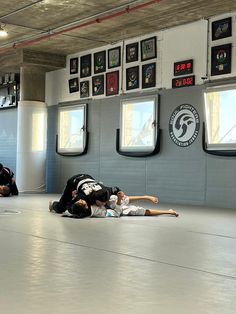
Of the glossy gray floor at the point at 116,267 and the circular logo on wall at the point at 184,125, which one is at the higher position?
the circular logo on wall at the point at 184,125

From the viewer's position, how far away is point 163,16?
35.9 feet

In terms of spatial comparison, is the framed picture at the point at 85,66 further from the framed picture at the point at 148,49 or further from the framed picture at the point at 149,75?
the framed picture at the point at 149,75

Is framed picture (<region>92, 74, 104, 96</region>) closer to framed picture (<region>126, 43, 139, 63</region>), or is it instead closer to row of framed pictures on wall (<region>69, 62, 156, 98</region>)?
row of framed pictures on wall (<region>69, 62, 156, 98</region>)

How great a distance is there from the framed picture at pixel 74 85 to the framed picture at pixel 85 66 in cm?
29

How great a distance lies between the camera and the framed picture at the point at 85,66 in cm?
1406

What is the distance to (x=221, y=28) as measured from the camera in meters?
10.6

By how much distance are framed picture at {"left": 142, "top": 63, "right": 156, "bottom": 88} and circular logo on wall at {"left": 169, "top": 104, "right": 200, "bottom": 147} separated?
1034 millimetres

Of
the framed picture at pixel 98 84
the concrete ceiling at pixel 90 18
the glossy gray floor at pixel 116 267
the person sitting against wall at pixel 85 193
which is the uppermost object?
the concrete ceiling at pixel 90 18

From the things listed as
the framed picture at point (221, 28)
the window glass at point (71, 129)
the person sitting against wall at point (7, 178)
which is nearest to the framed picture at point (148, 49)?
the framed picture at point (221, 28)

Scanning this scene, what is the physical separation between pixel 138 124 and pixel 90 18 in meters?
2.92

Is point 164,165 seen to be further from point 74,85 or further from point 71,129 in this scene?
point 74,85

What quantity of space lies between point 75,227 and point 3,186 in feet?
20.6

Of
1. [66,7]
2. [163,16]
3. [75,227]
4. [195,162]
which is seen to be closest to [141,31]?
[163,16]

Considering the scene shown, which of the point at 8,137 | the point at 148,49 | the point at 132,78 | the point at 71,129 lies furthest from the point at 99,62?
the point at 8,137
